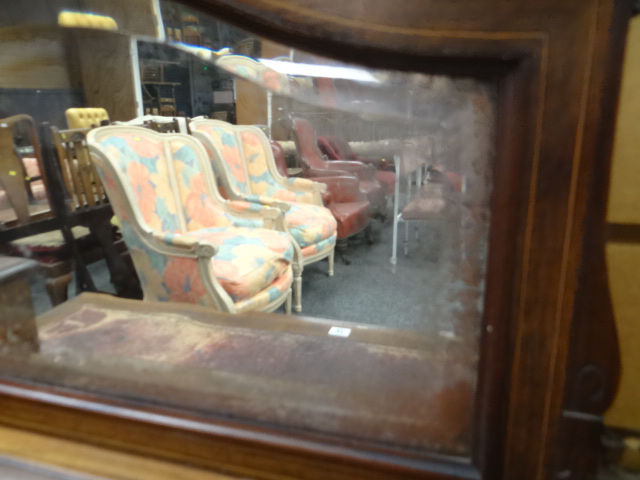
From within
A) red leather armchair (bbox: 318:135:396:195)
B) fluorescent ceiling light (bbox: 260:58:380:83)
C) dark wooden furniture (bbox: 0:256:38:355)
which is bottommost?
dark wooden furniture (bbox: 0:256:38:355)

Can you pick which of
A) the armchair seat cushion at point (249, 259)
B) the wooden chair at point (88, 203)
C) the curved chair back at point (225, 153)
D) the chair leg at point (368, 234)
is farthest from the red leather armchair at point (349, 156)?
the wooden chair at point (88, 203)

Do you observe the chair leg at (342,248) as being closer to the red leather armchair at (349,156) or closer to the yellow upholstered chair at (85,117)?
the red leather armchair at (349,156)

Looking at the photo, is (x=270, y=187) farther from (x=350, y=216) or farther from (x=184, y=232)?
(x=184, y=232)

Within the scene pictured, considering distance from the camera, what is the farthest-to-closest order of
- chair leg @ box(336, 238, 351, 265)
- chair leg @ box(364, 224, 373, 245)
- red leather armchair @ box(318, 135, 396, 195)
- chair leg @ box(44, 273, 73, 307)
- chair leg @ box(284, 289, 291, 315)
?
chair leg @ box(284, 289, 291, 315)
chair leg @ box(44, 273, 73, 307)
chair leg @ box(336, 238, 351, 265)
chair leg @ box(364, 224, 373, 245)
red leather armchair @ box(318, 135, 396, 195)

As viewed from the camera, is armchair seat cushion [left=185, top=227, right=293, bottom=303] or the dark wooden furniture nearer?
the dark wooden furniture

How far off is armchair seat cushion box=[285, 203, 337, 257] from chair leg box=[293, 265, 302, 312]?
0.07 meters

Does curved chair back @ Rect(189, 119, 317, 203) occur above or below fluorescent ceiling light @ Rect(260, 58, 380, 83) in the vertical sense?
below

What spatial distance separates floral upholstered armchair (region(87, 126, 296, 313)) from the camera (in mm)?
1354

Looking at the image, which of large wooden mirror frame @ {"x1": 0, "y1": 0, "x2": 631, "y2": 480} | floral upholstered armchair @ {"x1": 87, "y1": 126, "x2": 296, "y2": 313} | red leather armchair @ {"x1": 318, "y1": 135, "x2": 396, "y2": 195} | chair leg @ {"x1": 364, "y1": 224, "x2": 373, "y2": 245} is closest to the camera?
large wooden mirror frame @ {"x1": 0, "y1": 0, "x2": 631, "y2": 480}

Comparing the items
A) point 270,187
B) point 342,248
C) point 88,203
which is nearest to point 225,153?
point 270,187

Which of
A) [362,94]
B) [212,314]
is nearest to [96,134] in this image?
[212,314]

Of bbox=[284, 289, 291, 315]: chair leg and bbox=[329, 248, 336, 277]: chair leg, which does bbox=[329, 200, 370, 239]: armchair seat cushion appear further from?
bbox=[284, 289, 291, 315]: chair leg

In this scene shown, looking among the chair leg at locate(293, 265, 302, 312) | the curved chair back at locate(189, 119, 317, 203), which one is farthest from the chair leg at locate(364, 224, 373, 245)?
the chair leg at locate(293, 265, 302, 312)

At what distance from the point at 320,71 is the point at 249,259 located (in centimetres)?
106
